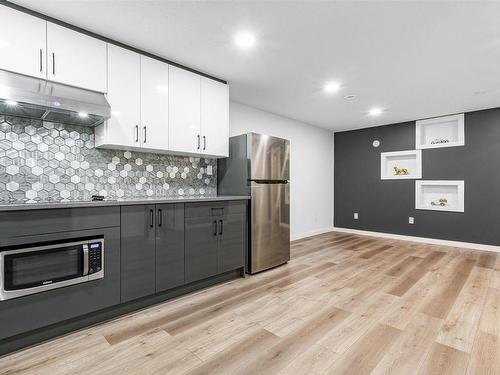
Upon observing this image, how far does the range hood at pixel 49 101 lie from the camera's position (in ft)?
5.91

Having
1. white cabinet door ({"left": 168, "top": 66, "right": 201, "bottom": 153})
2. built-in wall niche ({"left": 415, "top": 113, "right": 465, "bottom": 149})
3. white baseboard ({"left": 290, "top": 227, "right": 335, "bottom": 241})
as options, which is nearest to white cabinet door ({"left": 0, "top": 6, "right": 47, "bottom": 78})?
white cabinet door ({"left": 168, "top": 66, "right": 201, "bottom": 153})

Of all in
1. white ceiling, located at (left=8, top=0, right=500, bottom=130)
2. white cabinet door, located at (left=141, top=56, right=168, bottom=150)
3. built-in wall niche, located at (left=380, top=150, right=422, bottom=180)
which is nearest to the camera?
white ceiling, located at (left=8, top=0, right=500, bottom=130)

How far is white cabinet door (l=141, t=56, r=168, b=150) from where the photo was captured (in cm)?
257

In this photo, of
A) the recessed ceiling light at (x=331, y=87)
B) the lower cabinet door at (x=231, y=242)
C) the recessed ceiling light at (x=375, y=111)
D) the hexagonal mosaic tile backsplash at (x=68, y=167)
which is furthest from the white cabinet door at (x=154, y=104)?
the recessed ceiling light at (x=375, y=111)

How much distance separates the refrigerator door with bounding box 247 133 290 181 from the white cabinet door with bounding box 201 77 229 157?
0.35 meters

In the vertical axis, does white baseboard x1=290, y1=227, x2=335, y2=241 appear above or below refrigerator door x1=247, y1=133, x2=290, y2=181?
below

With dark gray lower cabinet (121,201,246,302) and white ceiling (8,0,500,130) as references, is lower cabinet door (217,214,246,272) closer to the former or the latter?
dark gray lower cabinet (121,201,246,302)

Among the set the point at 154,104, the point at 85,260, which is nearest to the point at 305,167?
the point at 154,104

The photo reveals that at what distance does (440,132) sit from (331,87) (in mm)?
3149

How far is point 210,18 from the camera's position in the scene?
209 cm

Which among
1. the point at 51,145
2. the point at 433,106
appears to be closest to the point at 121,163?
the point at 51,145

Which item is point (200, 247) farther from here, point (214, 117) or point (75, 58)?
point (75, 58)

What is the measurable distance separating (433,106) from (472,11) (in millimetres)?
2727

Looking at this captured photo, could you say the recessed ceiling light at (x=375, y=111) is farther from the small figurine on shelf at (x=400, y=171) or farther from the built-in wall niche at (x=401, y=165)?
the small figurine on shelf at (x=400, y=171)
